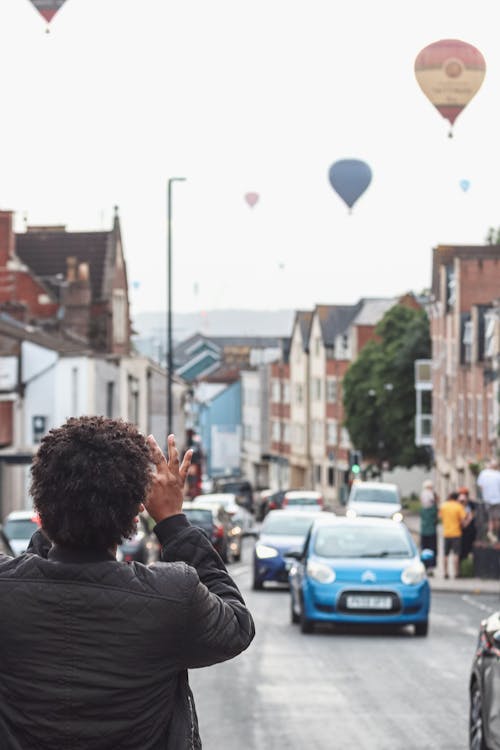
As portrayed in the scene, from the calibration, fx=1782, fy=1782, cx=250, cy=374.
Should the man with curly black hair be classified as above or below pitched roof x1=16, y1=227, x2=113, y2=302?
below

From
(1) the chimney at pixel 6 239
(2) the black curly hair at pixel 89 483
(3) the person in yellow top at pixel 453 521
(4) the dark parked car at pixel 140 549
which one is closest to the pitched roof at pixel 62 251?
(1) the chimney at pixel 6 239

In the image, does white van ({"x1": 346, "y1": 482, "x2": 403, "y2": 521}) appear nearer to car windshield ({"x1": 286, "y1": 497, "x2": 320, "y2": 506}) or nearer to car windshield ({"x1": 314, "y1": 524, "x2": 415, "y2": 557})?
car windshield ({"x1": 286, "y1": 497, "x2": 320, "y2": 506})

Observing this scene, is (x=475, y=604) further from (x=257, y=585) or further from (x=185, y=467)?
(x=185, y=467)

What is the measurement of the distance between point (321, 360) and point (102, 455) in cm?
12026

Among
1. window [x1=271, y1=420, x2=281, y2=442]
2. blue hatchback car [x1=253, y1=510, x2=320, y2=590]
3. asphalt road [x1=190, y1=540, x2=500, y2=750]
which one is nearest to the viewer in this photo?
asphalt road [x1=190, y1=540, x2=500, y2=750]

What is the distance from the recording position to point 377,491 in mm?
59969

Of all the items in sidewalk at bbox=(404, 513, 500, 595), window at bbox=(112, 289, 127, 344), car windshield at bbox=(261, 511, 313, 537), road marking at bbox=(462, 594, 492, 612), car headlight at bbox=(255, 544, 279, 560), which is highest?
window at bbox=(112, 289, 127, 344)

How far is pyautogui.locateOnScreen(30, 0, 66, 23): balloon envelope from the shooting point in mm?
30109

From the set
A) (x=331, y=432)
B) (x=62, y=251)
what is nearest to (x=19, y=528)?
(x=62, y=251)

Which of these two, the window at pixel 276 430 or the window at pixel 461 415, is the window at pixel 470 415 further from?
the window at pixel 276 430

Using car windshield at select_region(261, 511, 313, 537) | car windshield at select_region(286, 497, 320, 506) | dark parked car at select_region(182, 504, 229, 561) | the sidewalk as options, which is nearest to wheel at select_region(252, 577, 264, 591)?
car windshield at select_region(261, 511, 313, 537)

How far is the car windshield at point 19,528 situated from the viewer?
1153 inches

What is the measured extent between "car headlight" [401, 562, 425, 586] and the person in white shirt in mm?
10617

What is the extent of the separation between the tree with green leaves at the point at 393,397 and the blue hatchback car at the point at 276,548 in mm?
61235
